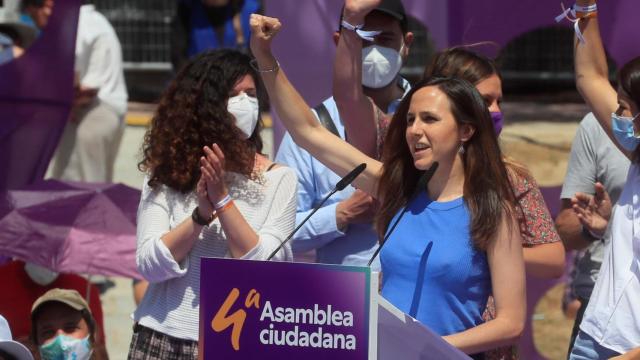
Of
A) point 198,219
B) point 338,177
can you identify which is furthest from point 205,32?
point 198,219

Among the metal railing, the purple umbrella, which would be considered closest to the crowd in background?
the purple umbrella

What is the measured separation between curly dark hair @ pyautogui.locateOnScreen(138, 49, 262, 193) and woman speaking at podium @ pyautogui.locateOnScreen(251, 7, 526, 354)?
0.56 m

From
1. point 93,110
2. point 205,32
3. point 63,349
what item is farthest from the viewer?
point 205,32

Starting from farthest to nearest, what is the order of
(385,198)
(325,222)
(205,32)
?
1. (205,32)
2. (325,222)
3. (385,198)

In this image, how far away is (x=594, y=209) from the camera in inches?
171

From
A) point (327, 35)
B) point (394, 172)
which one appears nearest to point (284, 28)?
point (327, 35)

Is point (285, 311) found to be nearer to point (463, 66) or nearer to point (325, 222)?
point (325, 222)

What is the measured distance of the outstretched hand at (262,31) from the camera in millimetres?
3795

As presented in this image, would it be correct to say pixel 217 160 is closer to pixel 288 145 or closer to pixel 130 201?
pixel 288 145

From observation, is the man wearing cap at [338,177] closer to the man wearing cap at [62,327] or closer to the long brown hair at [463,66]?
the long brown hair at [463,66]

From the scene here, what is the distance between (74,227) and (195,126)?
1.58 m

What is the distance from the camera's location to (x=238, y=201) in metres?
4.32

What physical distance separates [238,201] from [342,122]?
52 centimetres

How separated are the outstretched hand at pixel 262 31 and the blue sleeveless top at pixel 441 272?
2.32 ft
